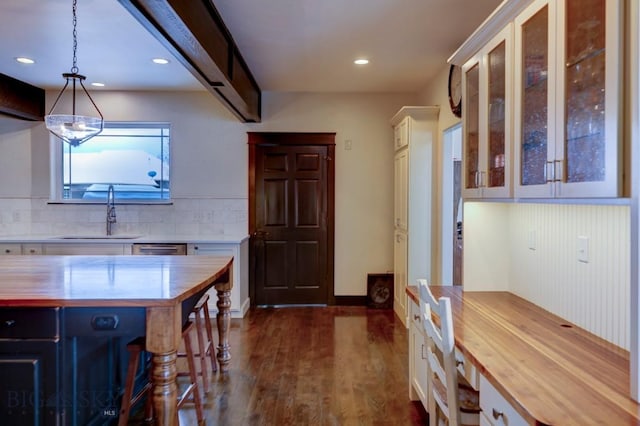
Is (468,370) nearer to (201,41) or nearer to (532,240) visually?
(532,240)

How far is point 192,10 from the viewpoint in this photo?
2301 mm

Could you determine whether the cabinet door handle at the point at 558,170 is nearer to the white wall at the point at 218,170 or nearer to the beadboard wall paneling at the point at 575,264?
the beadboard wall paneling at the point at 575,264

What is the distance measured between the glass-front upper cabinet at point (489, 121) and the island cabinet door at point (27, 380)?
2.21 meters

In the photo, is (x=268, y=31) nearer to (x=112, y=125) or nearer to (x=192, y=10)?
(x=192, y=10)

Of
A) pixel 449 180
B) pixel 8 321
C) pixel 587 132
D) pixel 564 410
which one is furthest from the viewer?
pixel 449 180

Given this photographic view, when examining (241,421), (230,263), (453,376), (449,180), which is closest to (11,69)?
(230,263)

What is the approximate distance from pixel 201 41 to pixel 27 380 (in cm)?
199

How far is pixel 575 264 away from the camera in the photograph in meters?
1.83

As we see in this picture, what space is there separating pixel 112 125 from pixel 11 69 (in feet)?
3.63

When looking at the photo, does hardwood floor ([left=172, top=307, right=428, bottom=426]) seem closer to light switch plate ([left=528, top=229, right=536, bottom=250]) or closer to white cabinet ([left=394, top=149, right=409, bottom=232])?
white cabinet ([left=394, top=149, right=409, bottom=232])

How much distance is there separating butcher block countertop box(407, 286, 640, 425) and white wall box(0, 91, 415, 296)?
9.82 ft

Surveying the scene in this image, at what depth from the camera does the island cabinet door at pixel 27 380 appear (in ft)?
6.25

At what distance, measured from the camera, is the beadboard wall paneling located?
1.57 meters

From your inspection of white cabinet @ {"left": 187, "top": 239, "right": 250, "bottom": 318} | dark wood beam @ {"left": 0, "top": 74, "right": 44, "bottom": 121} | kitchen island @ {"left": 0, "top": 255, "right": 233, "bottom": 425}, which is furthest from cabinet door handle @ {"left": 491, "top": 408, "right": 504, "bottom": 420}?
dark wood beam @ {"left": 0, "top": 74, "right": 44, "bottom": 121}
